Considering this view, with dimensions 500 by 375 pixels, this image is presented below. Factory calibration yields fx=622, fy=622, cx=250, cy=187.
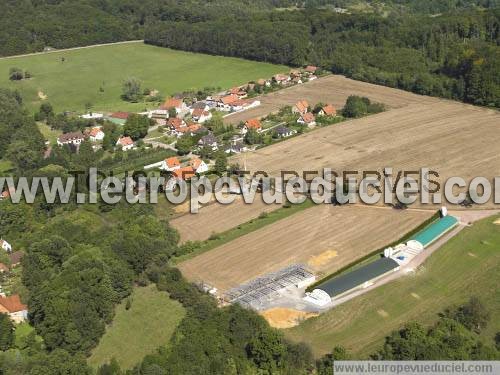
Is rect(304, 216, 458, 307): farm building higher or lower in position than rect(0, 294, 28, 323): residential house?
higher

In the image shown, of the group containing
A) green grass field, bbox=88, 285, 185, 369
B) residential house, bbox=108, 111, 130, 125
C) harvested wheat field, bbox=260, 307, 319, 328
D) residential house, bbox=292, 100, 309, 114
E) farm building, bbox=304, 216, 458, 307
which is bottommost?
green grass field, bbox=88, 285, 185, 369

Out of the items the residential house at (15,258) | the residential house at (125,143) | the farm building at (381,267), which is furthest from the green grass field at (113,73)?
the farm building at (381,267)

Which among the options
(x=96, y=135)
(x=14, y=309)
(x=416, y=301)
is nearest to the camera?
(x=416, y=301)

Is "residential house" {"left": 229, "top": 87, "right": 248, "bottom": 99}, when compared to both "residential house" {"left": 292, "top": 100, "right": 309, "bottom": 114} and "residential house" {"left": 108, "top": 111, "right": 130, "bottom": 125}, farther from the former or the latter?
"residential house" {"left": 108, "top": 111, "right": 130, "bottom": 125}

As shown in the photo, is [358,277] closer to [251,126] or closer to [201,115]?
[251,126]

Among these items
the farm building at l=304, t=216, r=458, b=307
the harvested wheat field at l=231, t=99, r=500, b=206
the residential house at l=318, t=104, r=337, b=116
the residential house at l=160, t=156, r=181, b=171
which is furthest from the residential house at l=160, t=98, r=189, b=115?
the farm building at l=304, t=216, r=458, b=307

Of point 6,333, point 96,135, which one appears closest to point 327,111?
point 96,135

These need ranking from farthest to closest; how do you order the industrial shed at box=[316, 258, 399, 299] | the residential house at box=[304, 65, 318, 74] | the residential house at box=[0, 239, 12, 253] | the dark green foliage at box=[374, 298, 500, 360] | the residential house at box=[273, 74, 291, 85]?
the residential house at box=[304, 65, 318, 74] < the residential house at box=[273, 74, 291, 85] < the residential house at box=[0, 239, 12, 253] < the industrial shed at box=[316, 258, 399, 299] < the dark green foliage at box=[374, 298, 500, 360]
